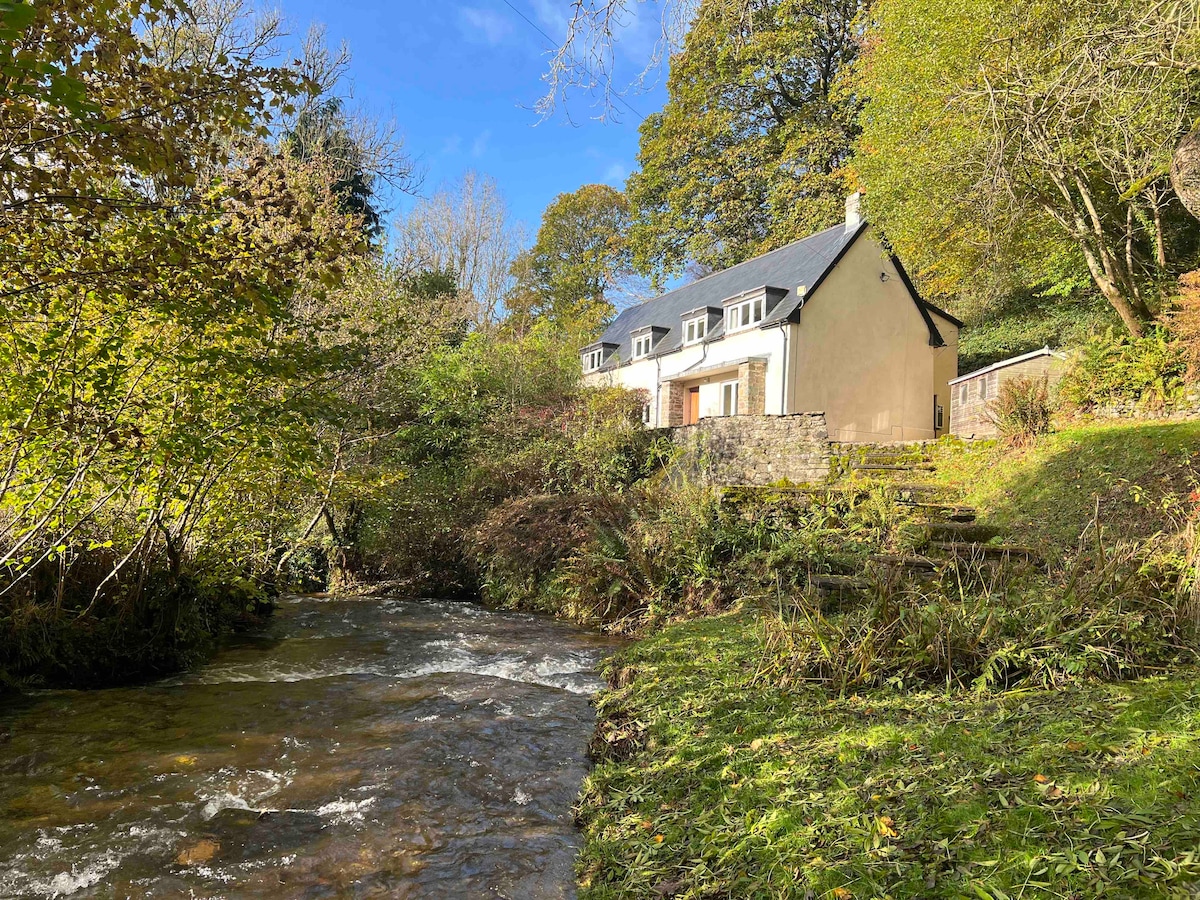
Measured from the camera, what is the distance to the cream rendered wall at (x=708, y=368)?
19531 millimetres

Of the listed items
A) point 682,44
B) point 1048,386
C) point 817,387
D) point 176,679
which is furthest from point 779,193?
point 176,679

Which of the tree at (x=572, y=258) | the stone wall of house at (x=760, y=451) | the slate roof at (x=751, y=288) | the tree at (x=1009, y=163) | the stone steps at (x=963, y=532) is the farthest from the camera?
the tree at (x=572, y=258)

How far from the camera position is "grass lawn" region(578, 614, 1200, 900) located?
240 cm

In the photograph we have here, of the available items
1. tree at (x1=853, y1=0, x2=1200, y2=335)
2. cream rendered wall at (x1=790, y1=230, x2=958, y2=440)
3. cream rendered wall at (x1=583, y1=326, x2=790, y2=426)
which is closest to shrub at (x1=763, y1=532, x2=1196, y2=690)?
tree at (x1=853, y1=0, x2=1200, y2=335)

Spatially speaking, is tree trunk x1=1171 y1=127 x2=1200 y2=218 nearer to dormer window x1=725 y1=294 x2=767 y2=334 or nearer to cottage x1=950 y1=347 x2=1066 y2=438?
cottage x1=950 y1=347 x2=1066 y2=438

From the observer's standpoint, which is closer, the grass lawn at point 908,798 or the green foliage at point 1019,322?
the grass lawn at point 908,798

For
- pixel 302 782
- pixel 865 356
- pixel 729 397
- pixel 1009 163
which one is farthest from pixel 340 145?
pixel 302 782

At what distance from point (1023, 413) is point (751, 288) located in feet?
39.3

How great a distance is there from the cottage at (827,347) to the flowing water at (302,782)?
12299 mm

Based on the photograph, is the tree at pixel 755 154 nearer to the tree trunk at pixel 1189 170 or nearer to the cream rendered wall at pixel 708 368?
the cream rendered wall at pixel 708 368

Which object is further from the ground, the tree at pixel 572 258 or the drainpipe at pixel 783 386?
the tree at pixel 572 258

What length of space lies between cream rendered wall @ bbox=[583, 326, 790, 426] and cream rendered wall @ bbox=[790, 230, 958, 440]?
636 millimetres

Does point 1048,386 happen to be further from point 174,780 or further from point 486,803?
point 174,780

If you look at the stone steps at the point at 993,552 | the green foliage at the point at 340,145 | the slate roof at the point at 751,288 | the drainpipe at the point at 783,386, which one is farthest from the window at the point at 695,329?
the stone steps at the point at 993,552
